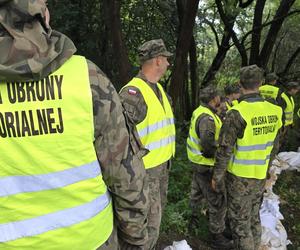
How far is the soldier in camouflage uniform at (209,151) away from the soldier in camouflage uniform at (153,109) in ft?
3.34

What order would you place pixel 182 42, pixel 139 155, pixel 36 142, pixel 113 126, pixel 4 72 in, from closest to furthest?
pixel 4 72, pixel 36 142, pixel 113 126, pixel 139 155, pixel 182 42

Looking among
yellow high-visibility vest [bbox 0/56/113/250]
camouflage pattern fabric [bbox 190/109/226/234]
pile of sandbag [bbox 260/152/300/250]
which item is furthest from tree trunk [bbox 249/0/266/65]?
yellow high-visibility vest [bbox 0/56/113/250]

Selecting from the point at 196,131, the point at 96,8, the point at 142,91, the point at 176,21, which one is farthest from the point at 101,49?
the point at 142,91

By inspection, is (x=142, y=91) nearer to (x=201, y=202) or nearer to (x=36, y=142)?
(x=36, y=142)

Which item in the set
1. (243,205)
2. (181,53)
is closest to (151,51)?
(243,205)

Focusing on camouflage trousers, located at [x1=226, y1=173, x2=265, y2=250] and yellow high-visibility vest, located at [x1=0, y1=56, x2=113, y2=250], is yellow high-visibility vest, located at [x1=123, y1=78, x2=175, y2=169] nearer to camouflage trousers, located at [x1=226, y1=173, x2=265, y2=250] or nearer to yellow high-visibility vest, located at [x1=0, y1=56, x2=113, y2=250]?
camouflage trousers, located at [x1=226, y1=173, x2=265, y2=250]

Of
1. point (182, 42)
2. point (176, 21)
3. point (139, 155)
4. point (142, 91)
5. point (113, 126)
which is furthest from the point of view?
point (176, 21)

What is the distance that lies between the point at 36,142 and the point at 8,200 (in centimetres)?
27

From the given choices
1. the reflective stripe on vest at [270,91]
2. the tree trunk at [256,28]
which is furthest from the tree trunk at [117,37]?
the tree trunk at [256,28]

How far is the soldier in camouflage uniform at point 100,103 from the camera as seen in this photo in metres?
1.53

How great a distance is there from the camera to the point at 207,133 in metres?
4.96

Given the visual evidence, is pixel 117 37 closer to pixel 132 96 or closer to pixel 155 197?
pixel 132 96

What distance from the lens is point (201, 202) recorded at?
18.9 feet

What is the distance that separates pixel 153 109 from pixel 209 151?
158cm
